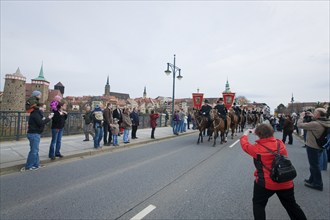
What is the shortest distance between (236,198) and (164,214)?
158 cm

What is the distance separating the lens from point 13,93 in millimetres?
60750

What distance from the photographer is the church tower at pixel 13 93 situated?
196 feet

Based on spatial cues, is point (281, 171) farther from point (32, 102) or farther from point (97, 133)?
point (97, 133)

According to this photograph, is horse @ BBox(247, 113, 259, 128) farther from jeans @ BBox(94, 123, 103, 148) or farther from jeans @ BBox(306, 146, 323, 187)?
jeans @ BBox(306, 146, 323, 187)

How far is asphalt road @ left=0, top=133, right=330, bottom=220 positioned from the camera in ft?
12.0

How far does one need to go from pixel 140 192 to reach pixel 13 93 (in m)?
70.1

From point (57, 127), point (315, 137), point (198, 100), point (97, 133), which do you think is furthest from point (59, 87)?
point (315, 137)

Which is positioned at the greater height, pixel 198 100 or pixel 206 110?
pixel 198 100

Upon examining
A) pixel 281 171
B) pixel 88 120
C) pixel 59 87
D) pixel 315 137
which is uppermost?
pixel 59 87

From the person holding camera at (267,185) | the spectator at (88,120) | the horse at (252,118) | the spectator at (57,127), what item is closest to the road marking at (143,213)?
the person holding camera at (267,185)

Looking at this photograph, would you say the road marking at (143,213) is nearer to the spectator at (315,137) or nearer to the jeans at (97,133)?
the spectator at (315,137)

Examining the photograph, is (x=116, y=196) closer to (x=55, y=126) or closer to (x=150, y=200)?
(x=150, y=200)

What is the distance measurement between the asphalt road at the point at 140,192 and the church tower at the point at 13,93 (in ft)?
213

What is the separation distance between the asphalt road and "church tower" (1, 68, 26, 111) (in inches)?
2561
